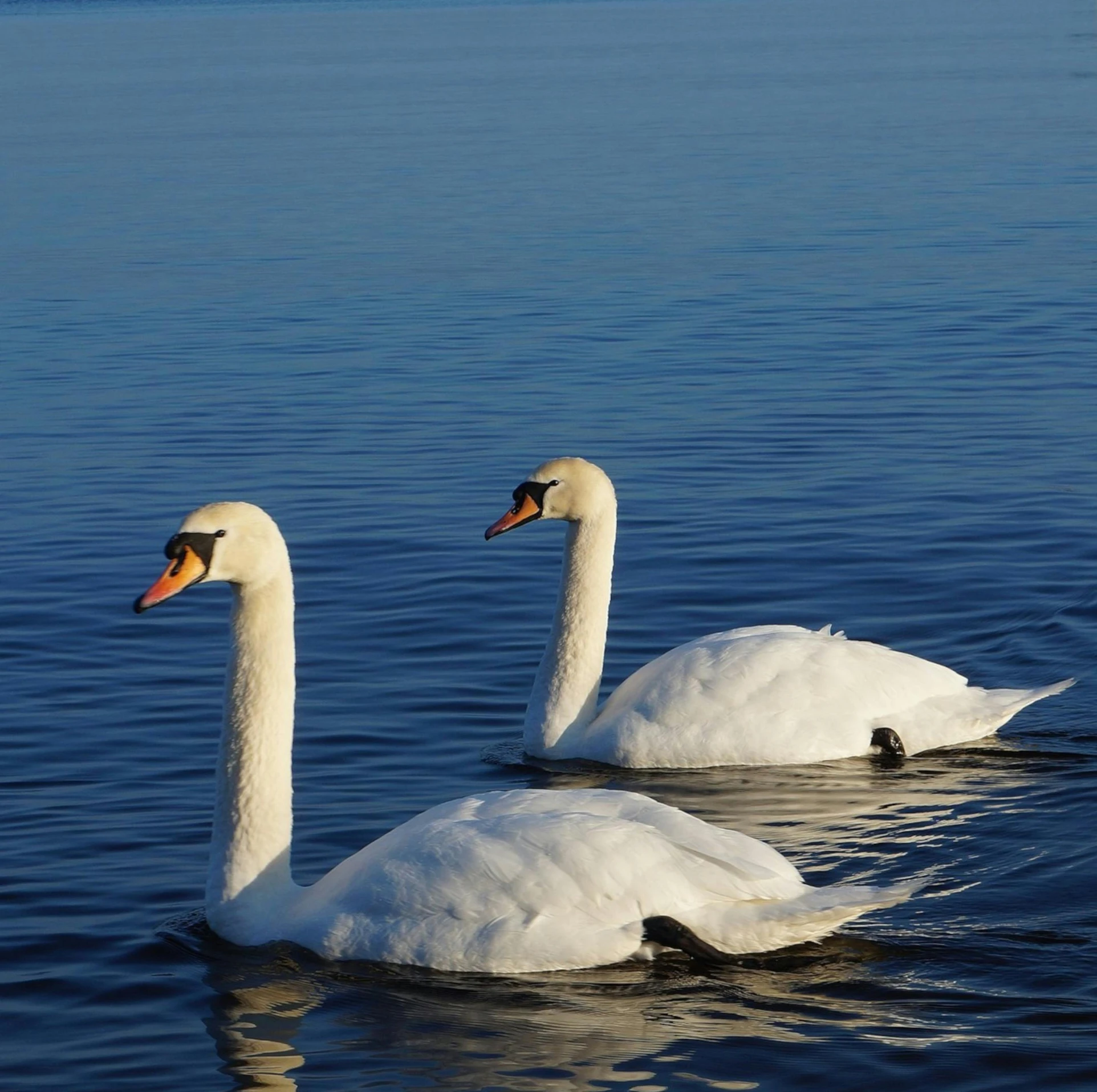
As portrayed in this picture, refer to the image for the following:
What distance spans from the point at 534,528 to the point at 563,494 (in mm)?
4193

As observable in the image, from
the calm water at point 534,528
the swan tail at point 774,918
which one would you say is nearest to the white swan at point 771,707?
the calm water at point 534,528

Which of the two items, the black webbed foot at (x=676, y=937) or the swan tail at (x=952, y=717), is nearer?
the black webbed foot at (x=676, y=937)

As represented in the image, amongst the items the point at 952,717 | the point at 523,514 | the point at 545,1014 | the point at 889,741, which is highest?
the point at 523,514

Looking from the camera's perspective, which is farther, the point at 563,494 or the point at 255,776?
the point at 563,494

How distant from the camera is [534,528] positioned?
47.7 ft

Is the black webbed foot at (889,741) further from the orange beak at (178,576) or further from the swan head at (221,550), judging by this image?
the orange beak at (178,576)

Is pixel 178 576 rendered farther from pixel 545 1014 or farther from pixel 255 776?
pixel 545 1014

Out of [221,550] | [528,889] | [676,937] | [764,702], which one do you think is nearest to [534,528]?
[764,702]

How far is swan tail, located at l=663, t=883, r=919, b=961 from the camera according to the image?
6711mm

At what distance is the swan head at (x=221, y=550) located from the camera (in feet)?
23.5

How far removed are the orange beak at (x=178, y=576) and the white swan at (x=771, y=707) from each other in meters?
2.96

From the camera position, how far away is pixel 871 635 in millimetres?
11500

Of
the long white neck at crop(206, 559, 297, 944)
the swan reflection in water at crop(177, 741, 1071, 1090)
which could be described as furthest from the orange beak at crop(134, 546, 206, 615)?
the swan reflection in water at crop(177, 741, 1071, 1090)

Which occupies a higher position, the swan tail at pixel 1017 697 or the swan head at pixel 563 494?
the swan head at pixel 563 494
